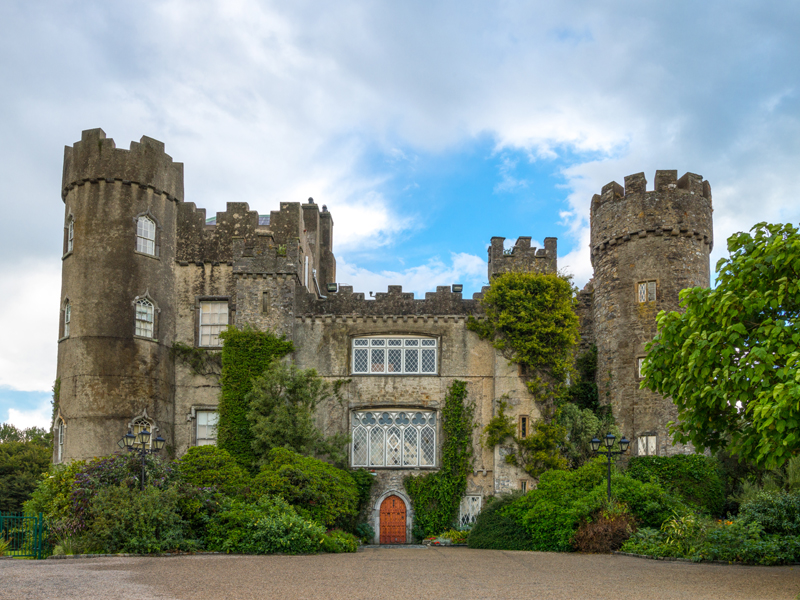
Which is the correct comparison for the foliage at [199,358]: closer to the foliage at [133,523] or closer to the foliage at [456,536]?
the foliage at [133,523]

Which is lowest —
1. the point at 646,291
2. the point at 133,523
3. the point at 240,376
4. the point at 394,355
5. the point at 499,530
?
the point at 499,530

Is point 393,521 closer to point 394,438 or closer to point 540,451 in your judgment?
point 394,438

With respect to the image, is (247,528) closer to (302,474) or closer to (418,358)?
(302,474)

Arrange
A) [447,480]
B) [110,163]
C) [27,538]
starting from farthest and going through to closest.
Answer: [110,163] → [447,480] → [27,538]

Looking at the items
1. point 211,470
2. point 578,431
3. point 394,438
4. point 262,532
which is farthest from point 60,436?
point 578,431

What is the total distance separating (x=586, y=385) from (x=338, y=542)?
13431mm

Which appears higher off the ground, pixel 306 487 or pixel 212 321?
pixel 212 321

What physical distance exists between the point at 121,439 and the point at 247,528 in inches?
307

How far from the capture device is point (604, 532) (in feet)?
61.2

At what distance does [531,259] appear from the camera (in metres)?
27.9

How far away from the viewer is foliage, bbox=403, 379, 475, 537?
2586 cm

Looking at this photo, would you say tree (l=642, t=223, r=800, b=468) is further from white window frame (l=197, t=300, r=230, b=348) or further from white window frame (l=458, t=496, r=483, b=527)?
white window frame (l=197, t=300, r=230, b=348)

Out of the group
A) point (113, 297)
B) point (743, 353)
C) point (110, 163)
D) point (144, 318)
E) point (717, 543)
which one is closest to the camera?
point (743, 353)

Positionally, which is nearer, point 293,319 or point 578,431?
point 578,431
